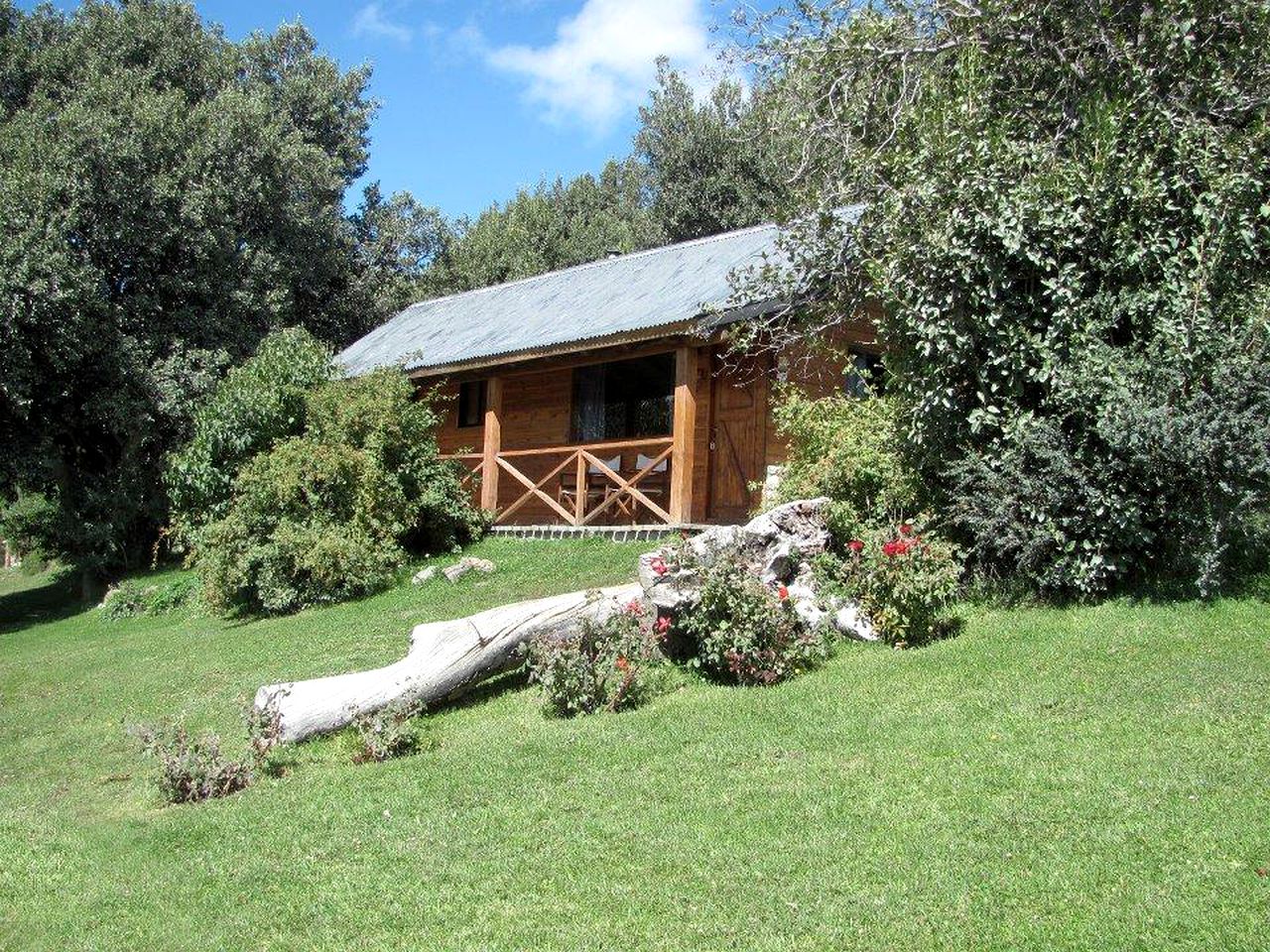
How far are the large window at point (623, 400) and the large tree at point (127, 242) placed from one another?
8140 mm

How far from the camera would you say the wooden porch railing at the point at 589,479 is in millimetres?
15305

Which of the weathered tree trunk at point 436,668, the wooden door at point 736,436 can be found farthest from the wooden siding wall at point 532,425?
the weathered tree trunk at point 436,668

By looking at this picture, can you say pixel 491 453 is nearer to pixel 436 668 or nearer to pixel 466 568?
pixel 466 568

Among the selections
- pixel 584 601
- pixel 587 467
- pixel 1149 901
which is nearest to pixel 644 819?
pixel 1149 901

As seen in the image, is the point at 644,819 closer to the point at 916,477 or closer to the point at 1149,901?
the point at 1149,901

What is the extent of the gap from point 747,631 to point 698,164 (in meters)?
25.6

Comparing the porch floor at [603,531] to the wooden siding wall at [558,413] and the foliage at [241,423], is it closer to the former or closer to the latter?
the wooden siding wall at [558,413]

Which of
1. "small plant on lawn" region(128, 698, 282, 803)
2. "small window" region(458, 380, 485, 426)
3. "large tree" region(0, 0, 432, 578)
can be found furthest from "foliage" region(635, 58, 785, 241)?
"small plant on lawn" region(128, 698, 282, 803)

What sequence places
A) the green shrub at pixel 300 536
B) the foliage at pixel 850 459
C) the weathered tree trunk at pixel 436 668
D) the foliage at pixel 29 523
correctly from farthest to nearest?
1. the foliage at pixel 29 523
2. the green shrub at pixel 300 536
3. the foliage at pixel 850 459
4. the weathered tree trunk at pixel 436 668

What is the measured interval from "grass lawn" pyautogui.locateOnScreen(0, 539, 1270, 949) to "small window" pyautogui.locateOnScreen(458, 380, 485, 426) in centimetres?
1119

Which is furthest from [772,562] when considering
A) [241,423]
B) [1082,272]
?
[241,423]

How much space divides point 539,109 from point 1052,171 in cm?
1862

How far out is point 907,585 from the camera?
27.4 feet

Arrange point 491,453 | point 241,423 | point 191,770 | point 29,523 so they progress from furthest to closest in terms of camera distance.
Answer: point 29,523, point 491,453, point 241,423, point 191,770
